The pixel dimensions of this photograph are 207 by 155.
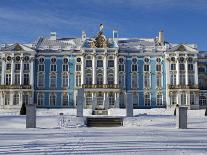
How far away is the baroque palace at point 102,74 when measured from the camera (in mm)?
55969

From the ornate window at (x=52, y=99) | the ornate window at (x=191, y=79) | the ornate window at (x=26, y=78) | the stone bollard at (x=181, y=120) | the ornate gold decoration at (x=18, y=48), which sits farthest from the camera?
the ornate window at (x=52, y=99)

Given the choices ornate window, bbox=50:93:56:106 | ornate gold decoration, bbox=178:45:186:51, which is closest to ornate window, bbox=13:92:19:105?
ornate window, bbox=50:93:56:106

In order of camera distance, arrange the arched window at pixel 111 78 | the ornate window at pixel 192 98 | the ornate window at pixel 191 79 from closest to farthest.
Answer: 1. the ornate window at pixel 192 98
2. the ornate window at pixel 191 79
3. the arched window at pixel 111 78

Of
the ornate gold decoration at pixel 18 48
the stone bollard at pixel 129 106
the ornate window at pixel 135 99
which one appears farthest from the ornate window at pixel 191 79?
the stone bollard at pixel 129 106

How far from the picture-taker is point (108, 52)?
187 feet

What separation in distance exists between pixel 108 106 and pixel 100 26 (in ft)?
43.5

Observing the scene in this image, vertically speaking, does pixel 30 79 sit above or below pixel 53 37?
below

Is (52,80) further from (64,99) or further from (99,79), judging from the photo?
(99,79)

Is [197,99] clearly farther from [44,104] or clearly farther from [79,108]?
[79,108]

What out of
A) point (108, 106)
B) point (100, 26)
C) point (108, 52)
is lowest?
point (108, 106)

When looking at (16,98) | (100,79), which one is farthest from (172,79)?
(16,98)

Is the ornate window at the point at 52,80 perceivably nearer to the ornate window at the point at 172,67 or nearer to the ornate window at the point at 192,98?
the ornate window at the point at 172,67

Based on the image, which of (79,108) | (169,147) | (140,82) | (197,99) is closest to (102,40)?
(140,82)

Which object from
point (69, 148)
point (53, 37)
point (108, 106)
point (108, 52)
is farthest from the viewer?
point (53, 37)
